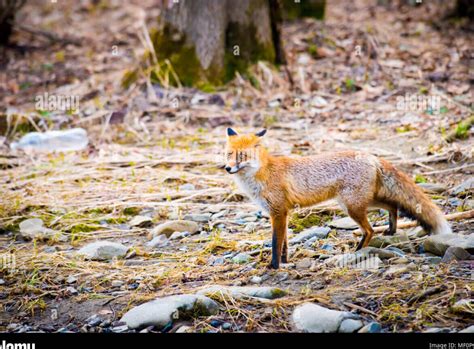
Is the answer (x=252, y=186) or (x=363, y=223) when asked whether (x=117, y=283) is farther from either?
(x=363, y=223)

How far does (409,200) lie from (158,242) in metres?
2.47

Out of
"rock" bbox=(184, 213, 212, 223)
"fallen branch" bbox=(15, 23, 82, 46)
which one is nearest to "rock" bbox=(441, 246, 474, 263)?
"rock" bbox=(184, 213, 212, 223)

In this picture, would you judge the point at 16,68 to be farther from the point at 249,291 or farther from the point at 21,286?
the point at 249,291

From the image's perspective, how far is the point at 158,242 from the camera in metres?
6.29

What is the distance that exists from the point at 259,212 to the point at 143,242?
1298 mm

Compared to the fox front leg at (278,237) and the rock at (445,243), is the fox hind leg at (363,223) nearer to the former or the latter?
the rock at (445,243)

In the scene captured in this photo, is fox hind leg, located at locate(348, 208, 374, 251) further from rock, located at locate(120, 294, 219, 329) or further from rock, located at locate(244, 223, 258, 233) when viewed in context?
rock, located at locate(120, 294, 219, 329)

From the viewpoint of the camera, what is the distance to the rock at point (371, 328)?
4107 millimetres

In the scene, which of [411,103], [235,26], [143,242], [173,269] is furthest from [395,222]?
[235,26]

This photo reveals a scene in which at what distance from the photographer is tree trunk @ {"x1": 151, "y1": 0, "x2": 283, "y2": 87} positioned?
10.3m

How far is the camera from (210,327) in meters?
4.47

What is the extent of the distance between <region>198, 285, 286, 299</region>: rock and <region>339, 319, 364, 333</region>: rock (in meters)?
0.71

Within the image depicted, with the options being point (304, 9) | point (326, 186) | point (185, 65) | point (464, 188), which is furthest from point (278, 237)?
point (304, 9)

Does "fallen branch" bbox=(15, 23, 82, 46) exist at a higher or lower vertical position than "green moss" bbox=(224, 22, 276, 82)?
higher
